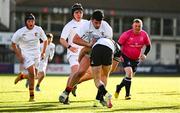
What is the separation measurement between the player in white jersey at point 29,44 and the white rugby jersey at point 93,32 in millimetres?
2275

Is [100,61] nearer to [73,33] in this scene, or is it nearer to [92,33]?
[92,33]

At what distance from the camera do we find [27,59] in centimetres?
1377

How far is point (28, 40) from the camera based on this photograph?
45.7ft

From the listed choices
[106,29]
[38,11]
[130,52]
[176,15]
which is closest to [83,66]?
[106,29]

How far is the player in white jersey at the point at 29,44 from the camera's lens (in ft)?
44.7

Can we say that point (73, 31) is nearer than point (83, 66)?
No

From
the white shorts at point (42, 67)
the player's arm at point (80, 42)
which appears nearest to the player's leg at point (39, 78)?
the white shorts at point (42, 67)

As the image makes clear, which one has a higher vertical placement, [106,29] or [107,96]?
[106,29]

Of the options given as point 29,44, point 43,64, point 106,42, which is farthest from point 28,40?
point 43,64

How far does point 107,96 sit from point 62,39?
10.0 ft

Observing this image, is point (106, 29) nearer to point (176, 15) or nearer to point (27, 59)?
point (27, 59)

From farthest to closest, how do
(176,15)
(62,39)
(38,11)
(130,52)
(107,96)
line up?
(176,15), (38,11), (130,52), (62,39), (107,96)

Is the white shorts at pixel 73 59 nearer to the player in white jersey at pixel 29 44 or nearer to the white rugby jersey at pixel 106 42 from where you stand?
the player in white jersey at pixel 29 44

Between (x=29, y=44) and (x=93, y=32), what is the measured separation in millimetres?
2896
